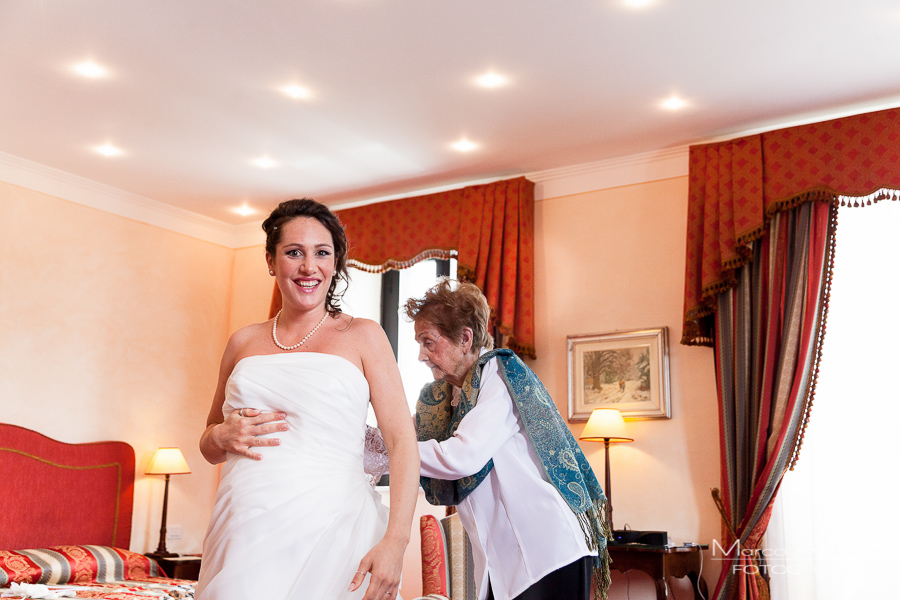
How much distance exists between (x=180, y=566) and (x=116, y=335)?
1.90m

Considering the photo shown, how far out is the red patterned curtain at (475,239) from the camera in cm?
582

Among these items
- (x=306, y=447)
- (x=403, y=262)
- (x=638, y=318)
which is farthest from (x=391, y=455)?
(x=403, y=262)

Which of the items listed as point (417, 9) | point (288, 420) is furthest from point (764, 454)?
point (288, 420)

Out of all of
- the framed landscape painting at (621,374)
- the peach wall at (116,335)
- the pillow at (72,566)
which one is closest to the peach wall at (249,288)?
the peach wall at (116,335)

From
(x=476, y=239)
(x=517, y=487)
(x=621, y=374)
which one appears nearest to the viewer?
(x=517, y=487)

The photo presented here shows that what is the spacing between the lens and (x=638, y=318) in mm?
5543

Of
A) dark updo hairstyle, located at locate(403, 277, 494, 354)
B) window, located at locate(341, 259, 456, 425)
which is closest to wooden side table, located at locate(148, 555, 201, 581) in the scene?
window, located at locate(341, 259, 456, 425)

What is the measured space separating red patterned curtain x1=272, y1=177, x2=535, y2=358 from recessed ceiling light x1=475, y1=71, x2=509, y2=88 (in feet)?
4.40

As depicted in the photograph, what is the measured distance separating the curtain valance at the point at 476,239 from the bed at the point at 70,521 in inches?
100

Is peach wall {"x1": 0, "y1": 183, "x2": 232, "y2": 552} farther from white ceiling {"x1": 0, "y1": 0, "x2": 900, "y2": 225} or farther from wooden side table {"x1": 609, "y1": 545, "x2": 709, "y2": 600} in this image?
wooden side table {"x1": 609, "y1": 545, "x2": 709, "y2": 600}

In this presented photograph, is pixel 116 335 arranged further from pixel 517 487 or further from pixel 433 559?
pixel 517 487

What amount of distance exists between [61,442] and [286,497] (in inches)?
194

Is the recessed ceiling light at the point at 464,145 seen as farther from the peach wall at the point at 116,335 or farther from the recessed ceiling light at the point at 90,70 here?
the peach wall at the point at 116,335

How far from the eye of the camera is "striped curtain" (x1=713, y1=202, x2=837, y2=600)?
4.70m
